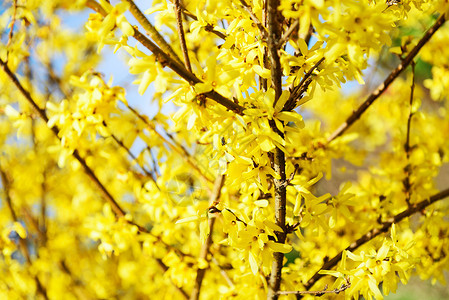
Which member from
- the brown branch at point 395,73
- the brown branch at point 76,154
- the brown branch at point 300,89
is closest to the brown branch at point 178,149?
the brown branch at point 76,154

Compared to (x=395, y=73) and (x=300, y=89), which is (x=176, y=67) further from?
(x=395, y=73)

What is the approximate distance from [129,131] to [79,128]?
0.27m

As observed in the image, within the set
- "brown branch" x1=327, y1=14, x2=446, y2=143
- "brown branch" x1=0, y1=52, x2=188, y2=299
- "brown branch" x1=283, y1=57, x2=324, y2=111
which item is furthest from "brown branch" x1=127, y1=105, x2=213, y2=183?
"brown branch" x1=283, y1=57, x2=324, y2=111

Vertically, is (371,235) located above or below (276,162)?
below

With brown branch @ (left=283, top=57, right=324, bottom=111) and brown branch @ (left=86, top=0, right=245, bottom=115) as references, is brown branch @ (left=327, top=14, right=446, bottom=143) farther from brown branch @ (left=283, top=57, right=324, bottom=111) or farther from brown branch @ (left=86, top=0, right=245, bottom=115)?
brown branch @ (left=86, top=0, right=245, bottom=115)

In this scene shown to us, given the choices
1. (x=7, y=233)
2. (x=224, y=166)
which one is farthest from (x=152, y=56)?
(x=7, y=233)

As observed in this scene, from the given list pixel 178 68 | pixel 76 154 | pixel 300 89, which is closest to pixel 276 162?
pixel 300 89

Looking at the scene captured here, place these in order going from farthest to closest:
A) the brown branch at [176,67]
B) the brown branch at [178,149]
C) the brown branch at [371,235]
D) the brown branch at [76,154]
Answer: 1. the brown branch at [178,149]
2. the brown branch at [76,154]
3. the brown branch at [371,235]
4. the brown branch at [176,67]

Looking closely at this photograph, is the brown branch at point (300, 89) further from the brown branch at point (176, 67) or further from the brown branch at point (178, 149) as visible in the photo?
the brown branch at point (178, 149)

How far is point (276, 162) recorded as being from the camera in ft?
2.93

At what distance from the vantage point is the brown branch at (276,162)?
0.75 m

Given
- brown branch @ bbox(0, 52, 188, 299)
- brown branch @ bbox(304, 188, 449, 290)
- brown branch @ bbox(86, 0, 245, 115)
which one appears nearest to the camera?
brown branch @ bbox(86, 0, 245, 115)

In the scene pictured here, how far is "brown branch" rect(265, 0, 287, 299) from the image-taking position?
75 cm

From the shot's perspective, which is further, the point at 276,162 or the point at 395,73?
the point at 395,73
